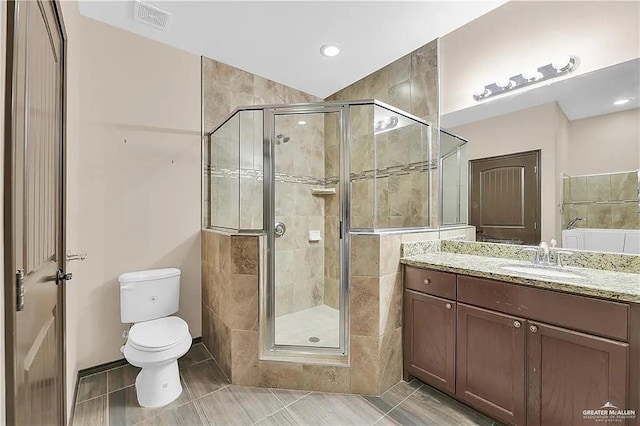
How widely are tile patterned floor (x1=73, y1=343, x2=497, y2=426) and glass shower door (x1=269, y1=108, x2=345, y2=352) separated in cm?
36

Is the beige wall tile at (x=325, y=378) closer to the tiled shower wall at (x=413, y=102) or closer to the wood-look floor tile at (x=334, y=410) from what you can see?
the wood-look floor tile at (x=334, y=410)

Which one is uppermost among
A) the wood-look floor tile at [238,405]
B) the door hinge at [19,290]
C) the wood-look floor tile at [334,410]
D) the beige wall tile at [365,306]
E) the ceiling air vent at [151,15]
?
the ceiling air vent at [151,15]

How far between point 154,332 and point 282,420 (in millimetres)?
996

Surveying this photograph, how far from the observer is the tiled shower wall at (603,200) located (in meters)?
1.62

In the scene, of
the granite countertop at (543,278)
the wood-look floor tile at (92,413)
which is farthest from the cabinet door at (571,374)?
the wood-look floor tile at (92,413)

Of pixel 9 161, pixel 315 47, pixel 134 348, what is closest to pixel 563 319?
pixel 9 161

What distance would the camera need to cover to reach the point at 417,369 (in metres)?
2.00

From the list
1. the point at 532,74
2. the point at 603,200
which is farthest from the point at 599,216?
the point at 532,74

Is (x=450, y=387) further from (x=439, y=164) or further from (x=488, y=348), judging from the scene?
(x=439, y=164)

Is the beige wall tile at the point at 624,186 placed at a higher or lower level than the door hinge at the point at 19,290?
higher

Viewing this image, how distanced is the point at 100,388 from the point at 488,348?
2.49 meters

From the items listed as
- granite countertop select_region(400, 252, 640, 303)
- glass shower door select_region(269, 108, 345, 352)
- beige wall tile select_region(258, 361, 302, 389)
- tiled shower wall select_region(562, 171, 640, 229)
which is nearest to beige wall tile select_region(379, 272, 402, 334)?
granite countertop select_region(400, 252, 640, 303)

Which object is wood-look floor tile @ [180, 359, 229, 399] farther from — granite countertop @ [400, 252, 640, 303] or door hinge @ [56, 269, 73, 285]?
granite countertop @ [400, 252, 640, 303]

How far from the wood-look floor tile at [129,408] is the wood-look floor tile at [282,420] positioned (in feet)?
1.83
